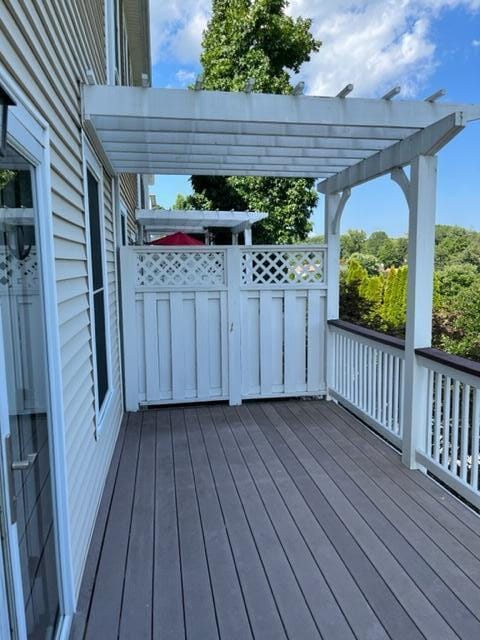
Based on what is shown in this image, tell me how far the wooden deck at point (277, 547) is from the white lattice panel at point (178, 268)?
1.74 meters

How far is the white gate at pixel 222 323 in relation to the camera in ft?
16.0

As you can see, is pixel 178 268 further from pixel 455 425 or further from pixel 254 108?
pixel 455 425

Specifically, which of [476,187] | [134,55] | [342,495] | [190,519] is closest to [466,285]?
[134,55]

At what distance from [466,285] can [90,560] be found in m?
10.8

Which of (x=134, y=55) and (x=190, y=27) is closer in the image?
(x=134, y=55)

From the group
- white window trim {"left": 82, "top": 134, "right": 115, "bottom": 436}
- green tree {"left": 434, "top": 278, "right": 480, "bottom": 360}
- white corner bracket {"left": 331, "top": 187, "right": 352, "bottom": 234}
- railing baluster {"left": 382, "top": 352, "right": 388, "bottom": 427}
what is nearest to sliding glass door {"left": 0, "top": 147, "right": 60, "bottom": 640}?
white window trim {"left": 82, "top": 134, "right": 115, "bottom": 436}

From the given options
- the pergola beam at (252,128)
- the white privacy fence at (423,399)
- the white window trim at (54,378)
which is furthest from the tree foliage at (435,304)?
the white window trim at (54,378)

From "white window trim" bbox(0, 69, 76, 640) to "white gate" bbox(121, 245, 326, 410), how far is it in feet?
9.53

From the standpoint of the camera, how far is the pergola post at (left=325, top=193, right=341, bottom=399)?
5.06 meters

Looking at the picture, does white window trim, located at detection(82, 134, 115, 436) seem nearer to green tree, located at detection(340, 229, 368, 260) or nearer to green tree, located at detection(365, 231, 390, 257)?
green tree, located at detection(365, 231, 390, 257)

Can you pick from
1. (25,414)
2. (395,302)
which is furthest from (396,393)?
(395,302)

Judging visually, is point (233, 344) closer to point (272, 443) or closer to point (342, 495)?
point (272, 443)

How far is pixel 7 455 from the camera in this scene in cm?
121

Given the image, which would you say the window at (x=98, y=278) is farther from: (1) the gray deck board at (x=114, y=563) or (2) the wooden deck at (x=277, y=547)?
(2) the wooden deck at (x=277, y=547)
